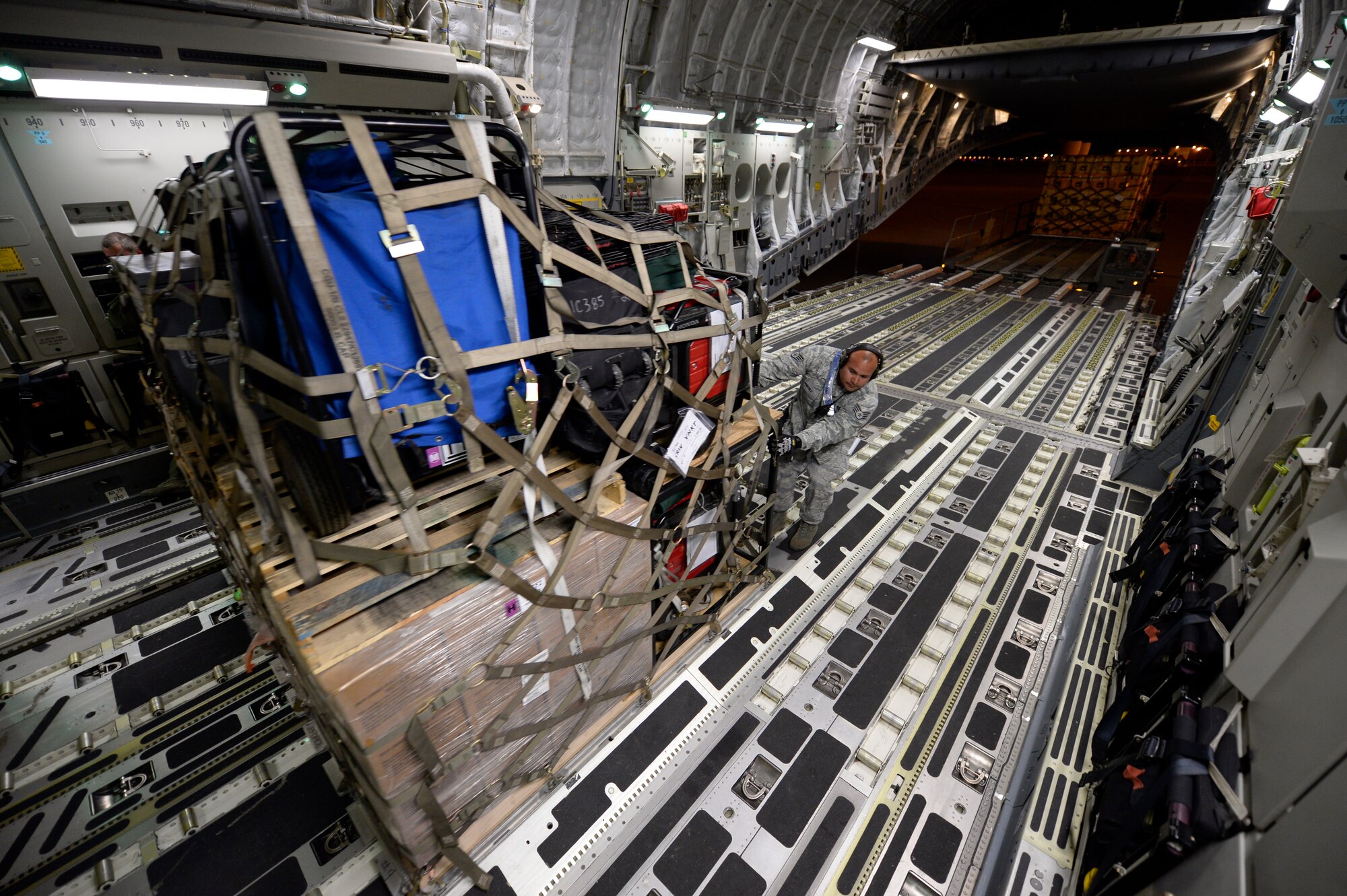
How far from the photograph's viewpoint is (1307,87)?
5.92 meters

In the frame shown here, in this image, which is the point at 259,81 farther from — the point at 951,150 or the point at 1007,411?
the point at 951,150

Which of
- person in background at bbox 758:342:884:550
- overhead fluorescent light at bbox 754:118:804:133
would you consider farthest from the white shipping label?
overhead fluorescent light at bbox 754:118:804:133

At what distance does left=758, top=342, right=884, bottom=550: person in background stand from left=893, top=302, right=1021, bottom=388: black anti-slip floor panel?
4125 mm

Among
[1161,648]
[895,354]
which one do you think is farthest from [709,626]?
[895,354]

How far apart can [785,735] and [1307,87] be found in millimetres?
8977

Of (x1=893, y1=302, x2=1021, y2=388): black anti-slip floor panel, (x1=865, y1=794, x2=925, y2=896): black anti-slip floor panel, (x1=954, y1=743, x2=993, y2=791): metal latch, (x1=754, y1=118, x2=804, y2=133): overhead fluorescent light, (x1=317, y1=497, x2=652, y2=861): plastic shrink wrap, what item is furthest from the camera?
(x1=754, y1=118, x2=804, y2=133): overhead fluorescent light

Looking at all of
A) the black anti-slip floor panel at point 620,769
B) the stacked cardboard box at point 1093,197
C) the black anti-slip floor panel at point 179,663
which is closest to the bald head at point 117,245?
the black anti-slip floor panel at point 179,663

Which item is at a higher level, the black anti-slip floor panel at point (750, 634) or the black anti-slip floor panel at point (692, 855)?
the black anti-slip floor panel at point (750, 634)

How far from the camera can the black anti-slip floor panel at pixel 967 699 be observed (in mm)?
2980

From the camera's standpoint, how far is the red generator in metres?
2.76

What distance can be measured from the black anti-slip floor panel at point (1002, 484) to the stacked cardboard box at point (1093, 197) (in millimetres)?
15661

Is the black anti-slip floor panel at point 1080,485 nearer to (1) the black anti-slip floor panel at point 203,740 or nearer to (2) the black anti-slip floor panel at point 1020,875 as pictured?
(2) the black anti-slip floor panel at point 1020,875

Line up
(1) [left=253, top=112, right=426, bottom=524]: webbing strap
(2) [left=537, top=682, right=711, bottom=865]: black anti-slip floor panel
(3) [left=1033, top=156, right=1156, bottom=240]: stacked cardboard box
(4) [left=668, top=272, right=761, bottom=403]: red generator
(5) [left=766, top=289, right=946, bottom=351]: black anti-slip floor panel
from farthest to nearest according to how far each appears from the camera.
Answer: (3) [left=1033, top=156, right=1156, bottom=240]: stacked cardboard box < (5) [left=766, top=289, right=946, bottom=351]: black anti-slip floor panel < (4) [left=668, top=272, right=761, bottom=403]: red generator < (2) [left=537, top=682, right=711, bottom=865]: black anti-slip floor panel < (1) [left=253, top=112, right=426, bottom=524]: webbing strap

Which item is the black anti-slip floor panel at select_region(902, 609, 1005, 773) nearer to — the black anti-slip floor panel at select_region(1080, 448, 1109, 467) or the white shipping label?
the white shipping label
